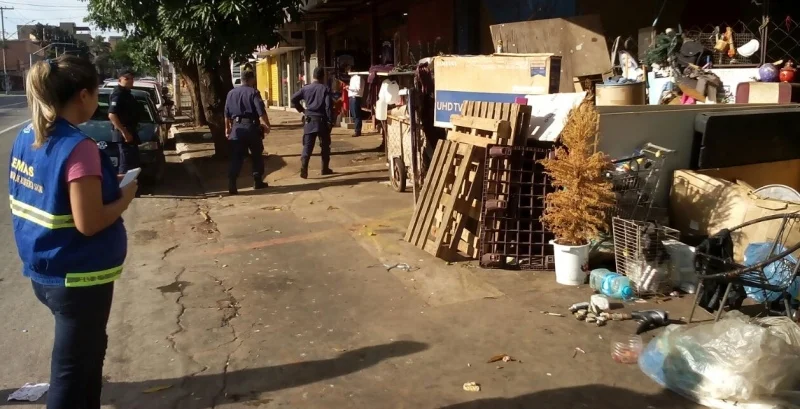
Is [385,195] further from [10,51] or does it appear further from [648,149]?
[10,51]

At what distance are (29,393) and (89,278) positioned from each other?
177 cm

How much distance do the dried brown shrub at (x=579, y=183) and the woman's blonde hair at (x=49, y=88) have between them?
3.88m

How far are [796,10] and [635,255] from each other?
18.2 feet

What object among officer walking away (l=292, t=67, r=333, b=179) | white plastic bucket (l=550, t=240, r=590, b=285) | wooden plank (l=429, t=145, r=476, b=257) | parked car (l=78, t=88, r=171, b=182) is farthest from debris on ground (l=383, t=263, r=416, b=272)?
parked car (l=78, t=88, r=171, b=182)

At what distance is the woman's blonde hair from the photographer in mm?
2953

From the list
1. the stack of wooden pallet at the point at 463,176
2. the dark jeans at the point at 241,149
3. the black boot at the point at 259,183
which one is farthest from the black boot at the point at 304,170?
the stack of wooden pallet at the point at 463,176

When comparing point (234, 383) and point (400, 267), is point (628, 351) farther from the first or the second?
point (400, 267)

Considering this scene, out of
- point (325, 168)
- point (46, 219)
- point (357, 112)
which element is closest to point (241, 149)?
point (325, 168)

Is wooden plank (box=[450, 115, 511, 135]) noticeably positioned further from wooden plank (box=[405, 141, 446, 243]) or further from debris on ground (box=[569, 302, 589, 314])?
debris on ground (box=[569, 302, 589, 314])

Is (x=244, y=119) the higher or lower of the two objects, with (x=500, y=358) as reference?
higher

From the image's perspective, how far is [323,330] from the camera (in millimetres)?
5215

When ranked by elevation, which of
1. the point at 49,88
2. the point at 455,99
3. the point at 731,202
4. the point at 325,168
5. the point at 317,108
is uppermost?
the point at 49,88

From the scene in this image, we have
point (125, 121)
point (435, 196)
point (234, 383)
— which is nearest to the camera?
point (234, 383)

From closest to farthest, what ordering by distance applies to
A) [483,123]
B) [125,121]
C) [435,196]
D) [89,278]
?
[89,278]
[483,123]
[435,196]
[125,121]
